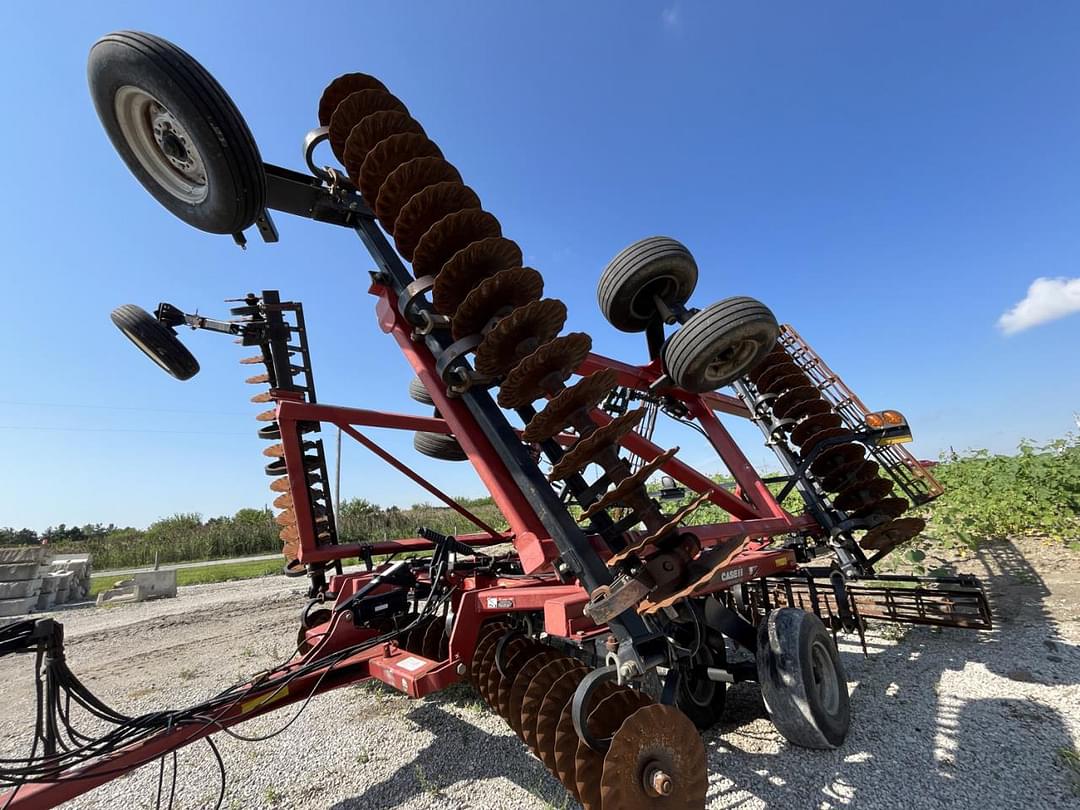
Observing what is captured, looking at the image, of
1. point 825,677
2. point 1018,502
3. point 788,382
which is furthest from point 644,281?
point 1018,502

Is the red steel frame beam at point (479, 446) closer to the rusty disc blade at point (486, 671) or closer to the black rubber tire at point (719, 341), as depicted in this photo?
the black rubber tire at point (719, 341)

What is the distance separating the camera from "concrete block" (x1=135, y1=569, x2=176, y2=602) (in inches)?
529

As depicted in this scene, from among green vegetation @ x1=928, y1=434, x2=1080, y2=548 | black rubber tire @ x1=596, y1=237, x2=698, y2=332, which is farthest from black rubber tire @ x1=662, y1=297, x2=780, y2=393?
green vegetation @ x1=928, y1=434, x2=1080, y2=548

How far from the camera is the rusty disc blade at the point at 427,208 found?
286cm

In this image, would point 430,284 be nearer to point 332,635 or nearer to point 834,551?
point 332,635

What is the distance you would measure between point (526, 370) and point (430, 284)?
90 cm

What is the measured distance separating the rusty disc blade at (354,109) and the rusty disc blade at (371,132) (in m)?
0.06

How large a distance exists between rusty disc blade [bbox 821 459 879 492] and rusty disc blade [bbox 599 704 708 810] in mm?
4544

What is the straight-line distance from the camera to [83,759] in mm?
2330

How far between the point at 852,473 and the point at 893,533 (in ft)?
2.42

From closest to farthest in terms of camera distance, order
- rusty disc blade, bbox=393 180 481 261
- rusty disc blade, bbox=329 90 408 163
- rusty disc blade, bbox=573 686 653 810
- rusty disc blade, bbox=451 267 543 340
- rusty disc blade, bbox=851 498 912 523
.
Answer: rusty disc blade, bbox=573 686 653 810 < rusty disc blade, bbox=451 267 543 340 < rusty disc blade, bbox=393 180 481 261 < rusty disc blade, bbox=329 90 408 163 < rusty disc blade, bbox=851 498 912 523

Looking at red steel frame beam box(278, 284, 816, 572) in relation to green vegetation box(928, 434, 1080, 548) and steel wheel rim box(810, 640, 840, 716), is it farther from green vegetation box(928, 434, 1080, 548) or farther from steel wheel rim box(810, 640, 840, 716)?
green vegetation box(928, 434, 1080, 548)

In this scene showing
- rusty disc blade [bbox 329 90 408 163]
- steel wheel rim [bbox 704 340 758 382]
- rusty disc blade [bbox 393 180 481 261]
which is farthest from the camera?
steel wheel rim [bbox 704 340 758 382]

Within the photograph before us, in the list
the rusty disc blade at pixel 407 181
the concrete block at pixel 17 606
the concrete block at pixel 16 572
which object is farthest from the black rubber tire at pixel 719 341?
the concrete block at pixel 16 572
